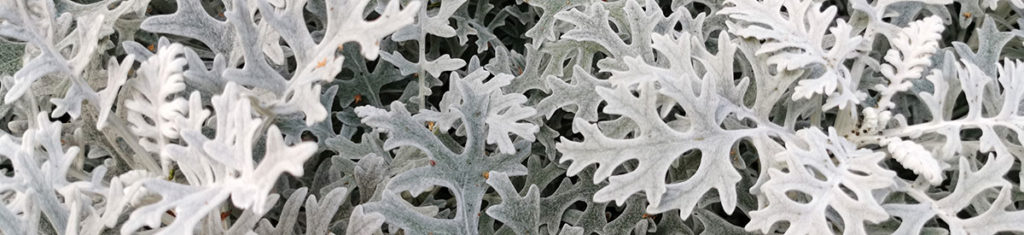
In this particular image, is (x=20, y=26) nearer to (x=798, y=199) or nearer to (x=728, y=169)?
(x=728, y=169)

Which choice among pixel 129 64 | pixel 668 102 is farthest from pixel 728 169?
pixel 129 64

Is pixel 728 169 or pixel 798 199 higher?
pixel 728 169

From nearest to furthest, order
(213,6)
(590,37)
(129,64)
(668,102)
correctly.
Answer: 1. (129,64)
2. (668,102)
3. (590,37)
4. (213,6)

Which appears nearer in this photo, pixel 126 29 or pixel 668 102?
pixel 668 102

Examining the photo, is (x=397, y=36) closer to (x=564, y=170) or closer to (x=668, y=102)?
(x=564, y=170)

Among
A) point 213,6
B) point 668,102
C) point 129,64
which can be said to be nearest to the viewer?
point 129,64

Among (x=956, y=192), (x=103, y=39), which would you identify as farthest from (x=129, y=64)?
(x=956, y=192)

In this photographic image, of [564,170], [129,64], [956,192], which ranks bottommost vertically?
[564,170]
